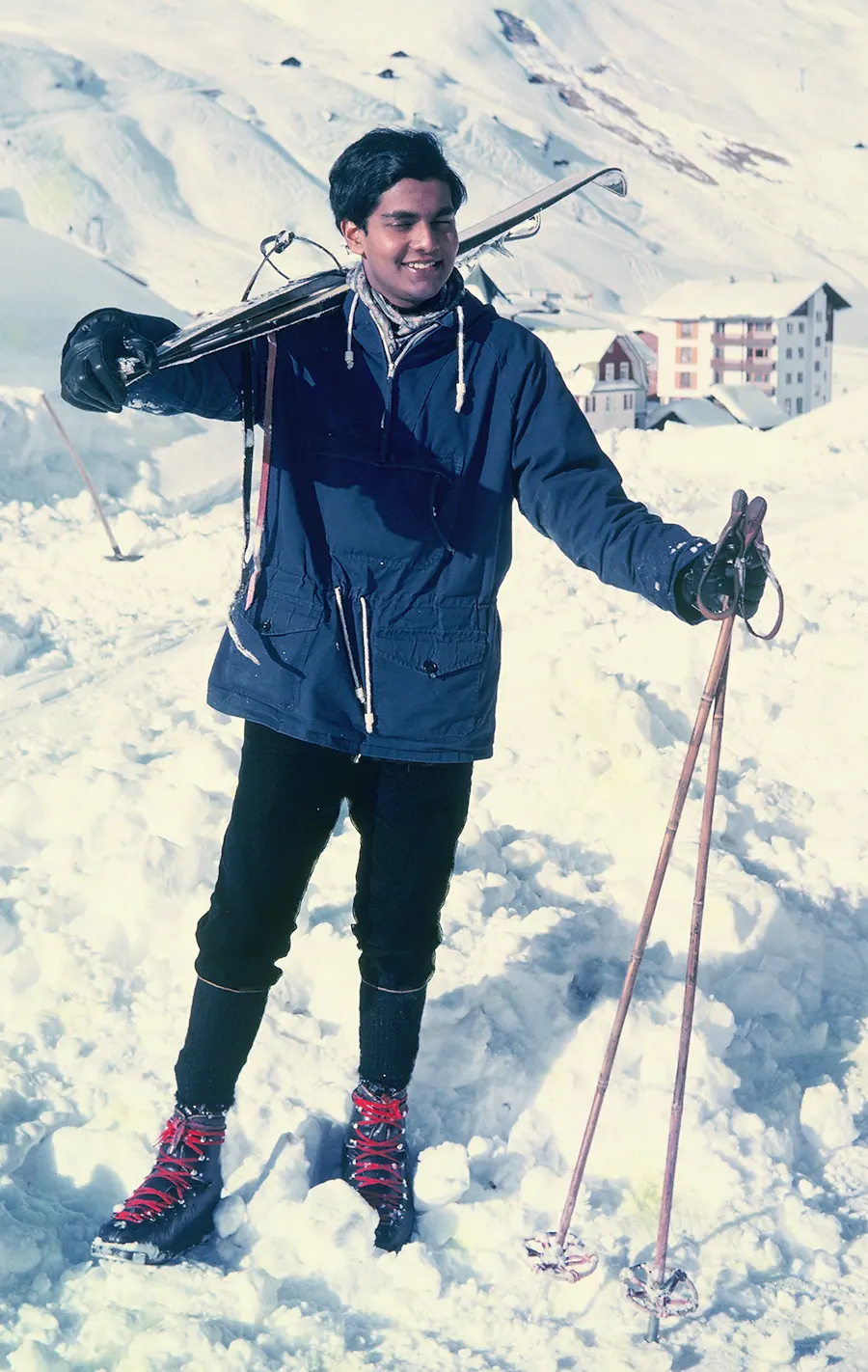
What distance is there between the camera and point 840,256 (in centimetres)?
8838

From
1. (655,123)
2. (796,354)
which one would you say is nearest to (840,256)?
(655,123)

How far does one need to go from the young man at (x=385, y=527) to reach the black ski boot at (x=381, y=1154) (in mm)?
365

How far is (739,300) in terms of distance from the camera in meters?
49.4

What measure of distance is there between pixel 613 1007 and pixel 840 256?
93.2 meters

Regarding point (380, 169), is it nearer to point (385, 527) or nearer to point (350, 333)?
point (350, 333)

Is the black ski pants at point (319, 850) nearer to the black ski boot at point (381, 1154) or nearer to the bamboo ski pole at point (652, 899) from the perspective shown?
the black ski boot at point (381, 1154)

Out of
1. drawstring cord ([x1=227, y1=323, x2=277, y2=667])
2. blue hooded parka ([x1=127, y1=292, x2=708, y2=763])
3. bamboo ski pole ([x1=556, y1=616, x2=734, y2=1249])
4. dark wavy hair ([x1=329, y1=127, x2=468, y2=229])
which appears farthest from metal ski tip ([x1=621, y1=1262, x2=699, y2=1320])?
dark wavy hair ([x1=329, y1=127, x2=468, y2=229])

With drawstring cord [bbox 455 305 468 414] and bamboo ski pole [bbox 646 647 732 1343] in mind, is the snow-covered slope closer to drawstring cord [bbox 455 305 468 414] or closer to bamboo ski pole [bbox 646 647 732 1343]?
drawstring cord [bbox 455 305 468 414]

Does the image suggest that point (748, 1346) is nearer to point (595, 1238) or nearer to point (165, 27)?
point (595, 1238)

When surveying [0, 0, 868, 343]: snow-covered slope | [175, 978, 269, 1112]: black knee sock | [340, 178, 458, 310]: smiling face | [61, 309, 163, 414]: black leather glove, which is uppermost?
[340, 178, 458, 310]: smiling face

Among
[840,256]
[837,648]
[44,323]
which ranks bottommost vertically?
[840,256]

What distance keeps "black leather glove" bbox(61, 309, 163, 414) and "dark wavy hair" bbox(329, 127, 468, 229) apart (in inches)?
19.2

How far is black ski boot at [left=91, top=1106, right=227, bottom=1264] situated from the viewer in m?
2.71

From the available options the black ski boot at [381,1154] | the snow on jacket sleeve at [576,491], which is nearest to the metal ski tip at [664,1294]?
the black ski boot at [381,1154]
